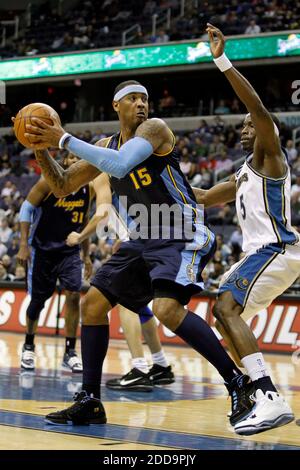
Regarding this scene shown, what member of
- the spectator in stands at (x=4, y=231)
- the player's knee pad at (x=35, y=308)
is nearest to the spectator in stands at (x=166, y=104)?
the spectator in stands at (x=4, y=231)

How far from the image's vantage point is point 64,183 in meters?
5.93

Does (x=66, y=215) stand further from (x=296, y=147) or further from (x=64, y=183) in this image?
(x=296, y=147)

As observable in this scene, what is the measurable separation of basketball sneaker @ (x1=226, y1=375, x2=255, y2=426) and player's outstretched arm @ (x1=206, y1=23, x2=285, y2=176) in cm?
133

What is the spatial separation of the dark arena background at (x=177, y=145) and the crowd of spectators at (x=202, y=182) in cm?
4

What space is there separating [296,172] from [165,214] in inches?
480

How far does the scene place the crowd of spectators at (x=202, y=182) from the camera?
616 inches

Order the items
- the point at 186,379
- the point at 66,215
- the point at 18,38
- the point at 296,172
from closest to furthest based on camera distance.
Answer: the point at 186,379 < the point at 66,215 < the point at 296,172 < the point at 18,38

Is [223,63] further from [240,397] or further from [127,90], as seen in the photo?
[240,397]

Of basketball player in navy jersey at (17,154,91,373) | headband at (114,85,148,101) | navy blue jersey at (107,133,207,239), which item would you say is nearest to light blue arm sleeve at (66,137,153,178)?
navy blue jersey at (107,133,207,239)

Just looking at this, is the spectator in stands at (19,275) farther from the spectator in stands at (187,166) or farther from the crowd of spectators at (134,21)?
the crowd of spectators at (134,21)

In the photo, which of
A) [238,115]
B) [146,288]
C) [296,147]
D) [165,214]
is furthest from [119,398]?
[238,115]

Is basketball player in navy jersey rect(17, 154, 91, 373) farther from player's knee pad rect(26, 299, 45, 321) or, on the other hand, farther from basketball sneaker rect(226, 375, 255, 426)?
basketball sneaker rect(226, 375, 255, 426)

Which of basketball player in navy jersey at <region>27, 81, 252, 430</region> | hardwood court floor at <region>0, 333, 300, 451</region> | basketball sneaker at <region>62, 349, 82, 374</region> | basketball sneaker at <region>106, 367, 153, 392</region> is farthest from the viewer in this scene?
basketball sneaker at <region>62, 349, 82, 374</region>

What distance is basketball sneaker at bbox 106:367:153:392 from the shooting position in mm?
7836
